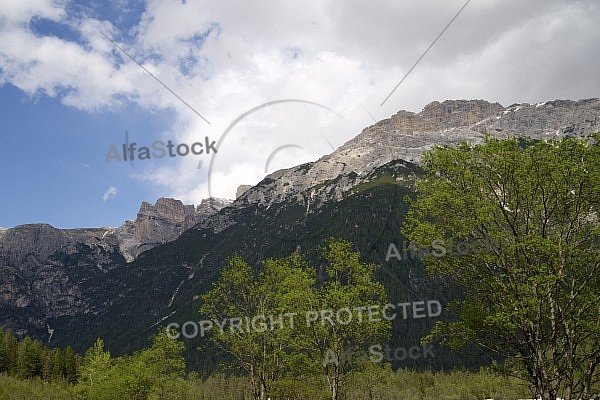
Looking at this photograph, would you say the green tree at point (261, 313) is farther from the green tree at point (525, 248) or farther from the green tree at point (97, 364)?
the green tree at point (97, 364)

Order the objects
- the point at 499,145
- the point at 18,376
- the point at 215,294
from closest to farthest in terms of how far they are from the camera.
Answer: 1. the point at 499,145
2. the point at 215,294
3. the point at 18,376

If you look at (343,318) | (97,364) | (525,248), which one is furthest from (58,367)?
(525,248)

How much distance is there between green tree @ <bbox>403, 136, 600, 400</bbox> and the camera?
71.1ft

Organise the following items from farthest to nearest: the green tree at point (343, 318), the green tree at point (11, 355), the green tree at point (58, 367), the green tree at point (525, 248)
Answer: the green tree at point (11, 355) < the green tree at point (58, 367) < the green tree at point (343, 318) < the green tree at point (525, 248)

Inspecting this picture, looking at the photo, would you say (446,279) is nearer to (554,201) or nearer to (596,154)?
(554,201)

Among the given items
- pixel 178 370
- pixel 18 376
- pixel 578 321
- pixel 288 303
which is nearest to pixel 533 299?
pixel 578 321

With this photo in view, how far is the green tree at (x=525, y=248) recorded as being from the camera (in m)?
21.7

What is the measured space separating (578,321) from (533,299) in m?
2.02

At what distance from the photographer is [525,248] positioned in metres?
22.6

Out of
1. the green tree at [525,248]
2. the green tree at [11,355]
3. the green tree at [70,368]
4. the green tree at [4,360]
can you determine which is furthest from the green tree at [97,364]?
the green tree at [11,355]

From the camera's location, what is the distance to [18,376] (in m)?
121

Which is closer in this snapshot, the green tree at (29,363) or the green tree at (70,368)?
the green tree at (29,363)

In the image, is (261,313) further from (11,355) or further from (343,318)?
(11,355)

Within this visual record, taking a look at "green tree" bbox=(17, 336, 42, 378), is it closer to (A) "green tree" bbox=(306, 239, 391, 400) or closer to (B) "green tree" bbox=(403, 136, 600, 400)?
(A) "green tree" bbox=(306, 239, 391, 400)
